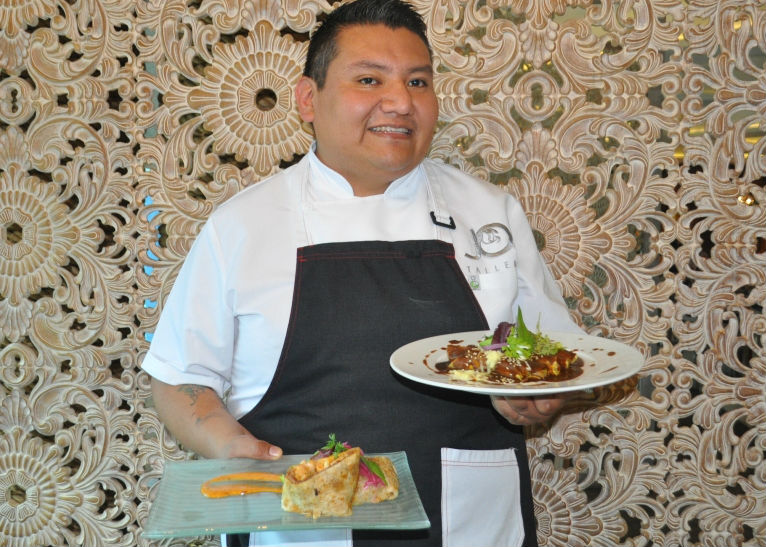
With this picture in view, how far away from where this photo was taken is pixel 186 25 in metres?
2.77

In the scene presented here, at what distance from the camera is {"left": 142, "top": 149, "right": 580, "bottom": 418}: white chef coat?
2188 mm

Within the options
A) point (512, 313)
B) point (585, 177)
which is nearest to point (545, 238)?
point (585, 177)

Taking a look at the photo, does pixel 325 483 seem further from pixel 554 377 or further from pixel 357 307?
pixel 357 307

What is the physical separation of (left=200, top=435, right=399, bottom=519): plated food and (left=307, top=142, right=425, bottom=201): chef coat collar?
0.87m

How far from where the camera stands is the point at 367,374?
2.11 m

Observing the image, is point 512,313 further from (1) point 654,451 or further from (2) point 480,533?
(1) point 654,451

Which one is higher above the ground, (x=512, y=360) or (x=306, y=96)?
(x=306, y=96)

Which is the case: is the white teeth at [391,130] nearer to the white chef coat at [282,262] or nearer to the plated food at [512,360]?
the white chef coat at [282,262]

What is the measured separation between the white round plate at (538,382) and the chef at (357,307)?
181mm

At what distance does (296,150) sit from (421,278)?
820 millimetres

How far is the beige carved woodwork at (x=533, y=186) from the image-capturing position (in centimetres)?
275

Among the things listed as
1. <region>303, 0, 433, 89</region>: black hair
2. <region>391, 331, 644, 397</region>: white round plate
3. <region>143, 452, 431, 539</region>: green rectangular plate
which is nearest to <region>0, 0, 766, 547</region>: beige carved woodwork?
<region>303, 0, 433, 89</region>: black hair

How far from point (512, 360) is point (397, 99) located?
0.77 m

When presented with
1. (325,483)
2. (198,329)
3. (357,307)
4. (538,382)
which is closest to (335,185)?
(357,307)
